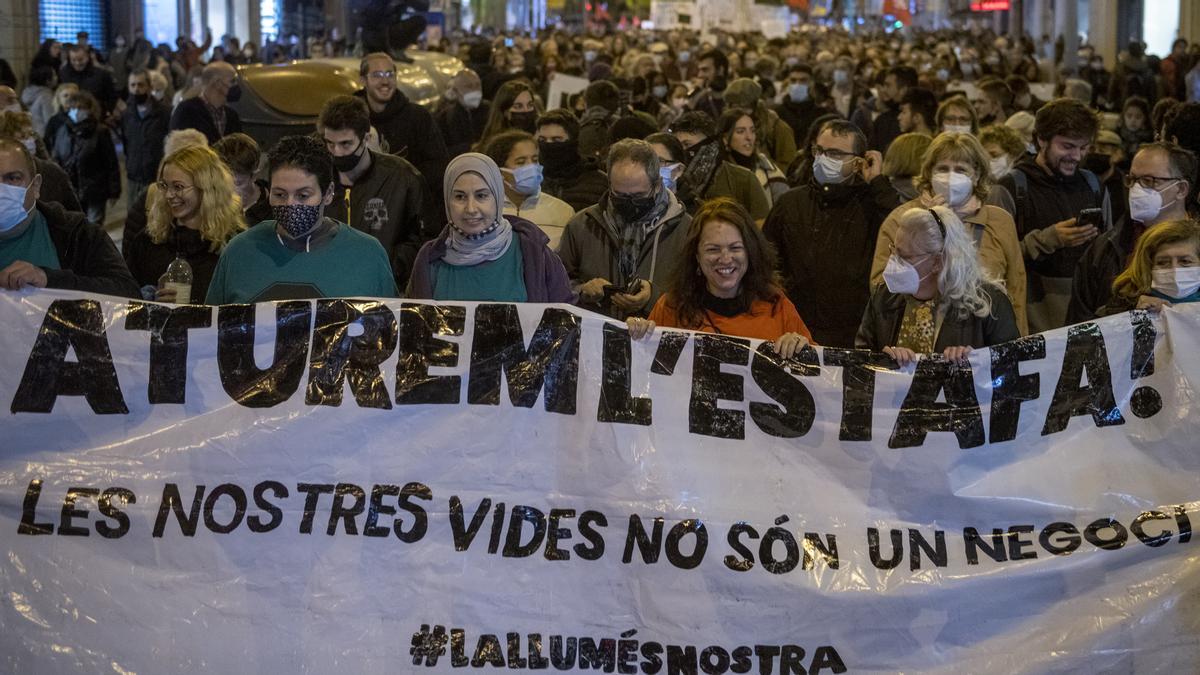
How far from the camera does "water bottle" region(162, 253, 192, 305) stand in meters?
6.36

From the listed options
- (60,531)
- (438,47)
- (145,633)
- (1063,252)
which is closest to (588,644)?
(145,633)

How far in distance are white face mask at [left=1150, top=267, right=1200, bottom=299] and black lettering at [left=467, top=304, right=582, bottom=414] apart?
6.48 ft

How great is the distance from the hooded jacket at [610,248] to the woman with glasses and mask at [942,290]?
1.32 m

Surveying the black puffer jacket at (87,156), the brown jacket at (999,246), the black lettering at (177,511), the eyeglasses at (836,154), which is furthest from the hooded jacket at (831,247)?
the black puffer jacket at (87,156)

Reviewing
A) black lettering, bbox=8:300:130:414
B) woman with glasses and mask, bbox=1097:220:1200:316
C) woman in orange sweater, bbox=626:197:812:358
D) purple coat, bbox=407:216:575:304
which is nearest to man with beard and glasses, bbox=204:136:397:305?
purple coat, bbox=407:216:575:304

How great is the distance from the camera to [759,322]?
592 cm

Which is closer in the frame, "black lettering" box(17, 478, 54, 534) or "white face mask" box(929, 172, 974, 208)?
"black lettering" box(17, 478, 54, 534)

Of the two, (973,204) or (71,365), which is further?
(973,204)

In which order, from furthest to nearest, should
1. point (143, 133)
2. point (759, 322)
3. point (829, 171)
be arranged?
point (143, 133)
point (829, 171)
point (759, 322)

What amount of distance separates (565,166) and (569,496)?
14.7 ft

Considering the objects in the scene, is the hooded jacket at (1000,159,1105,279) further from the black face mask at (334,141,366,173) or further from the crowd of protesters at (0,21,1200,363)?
the black face mask at (334,141,366,173)

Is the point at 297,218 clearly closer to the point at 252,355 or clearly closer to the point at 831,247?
the point at 252,355

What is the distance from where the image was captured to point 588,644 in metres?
5.17

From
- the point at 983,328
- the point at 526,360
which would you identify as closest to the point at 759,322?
the point at 983,328
